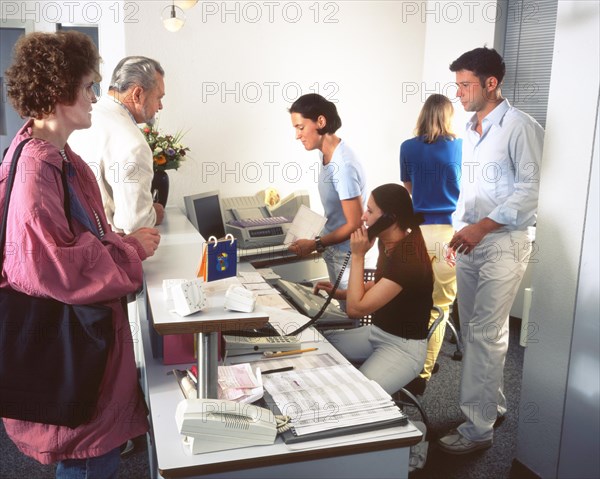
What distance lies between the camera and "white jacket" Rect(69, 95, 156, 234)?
220 cm

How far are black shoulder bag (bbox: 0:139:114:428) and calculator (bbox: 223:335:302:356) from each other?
2.12 ft

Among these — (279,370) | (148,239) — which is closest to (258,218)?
(279,370)

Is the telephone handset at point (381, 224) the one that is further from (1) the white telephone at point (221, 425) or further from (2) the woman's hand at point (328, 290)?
(1) the white telephone at point (221, 425)

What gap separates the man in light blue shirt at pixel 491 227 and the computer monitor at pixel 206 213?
59.1 inches

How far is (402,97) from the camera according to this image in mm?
4586

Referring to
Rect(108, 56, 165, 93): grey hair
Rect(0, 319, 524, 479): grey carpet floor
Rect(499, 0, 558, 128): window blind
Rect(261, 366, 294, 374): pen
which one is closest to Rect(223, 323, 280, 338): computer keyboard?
Rect(261, 366, 294, 374): pen

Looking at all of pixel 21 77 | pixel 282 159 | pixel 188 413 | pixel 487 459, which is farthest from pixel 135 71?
pixel 487 459

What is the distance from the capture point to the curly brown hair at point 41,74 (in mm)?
1421

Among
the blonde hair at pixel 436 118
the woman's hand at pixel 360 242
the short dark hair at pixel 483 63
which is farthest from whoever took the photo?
the blonde hair at pixel 436 118

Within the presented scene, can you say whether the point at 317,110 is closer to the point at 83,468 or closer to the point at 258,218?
the point at 258,218

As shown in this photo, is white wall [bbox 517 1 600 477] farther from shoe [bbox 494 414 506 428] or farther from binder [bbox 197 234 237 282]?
binder [bbox 197 234 237 282]

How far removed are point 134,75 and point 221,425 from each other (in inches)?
64.4

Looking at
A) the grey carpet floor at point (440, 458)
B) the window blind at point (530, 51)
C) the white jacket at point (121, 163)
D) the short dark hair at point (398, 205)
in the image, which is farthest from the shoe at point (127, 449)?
the window blind at point (530, 51)

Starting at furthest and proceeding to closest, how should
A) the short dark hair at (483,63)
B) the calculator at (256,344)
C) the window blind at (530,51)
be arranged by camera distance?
the window blind at (530,51)
the short dark hair at (483,63)
the calculator at (256,344)
